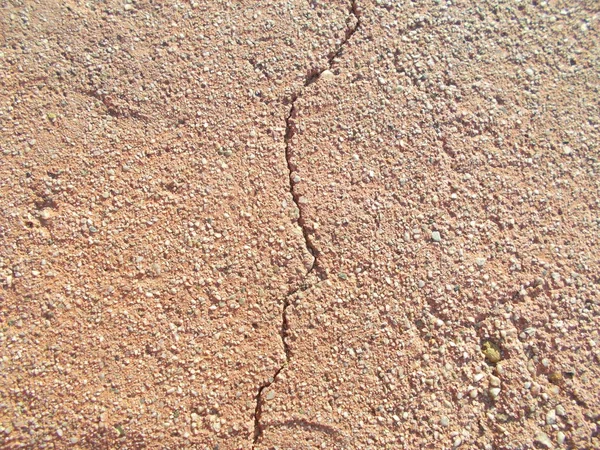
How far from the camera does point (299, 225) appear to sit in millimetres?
2219

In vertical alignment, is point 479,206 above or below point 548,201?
below

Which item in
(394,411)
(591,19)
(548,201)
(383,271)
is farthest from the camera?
(591,19)

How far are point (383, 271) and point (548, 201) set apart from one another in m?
0.83

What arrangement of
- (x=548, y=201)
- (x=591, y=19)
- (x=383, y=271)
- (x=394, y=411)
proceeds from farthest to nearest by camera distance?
(x=591, y=19) → (x=548, y=201) → (x=383, y=271) → (x=394, y=411)

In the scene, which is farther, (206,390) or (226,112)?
(226,112)

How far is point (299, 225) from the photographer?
2.22m

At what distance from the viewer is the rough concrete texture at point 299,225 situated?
6.61ft

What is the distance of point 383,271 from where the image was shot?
A: 85.0 inches

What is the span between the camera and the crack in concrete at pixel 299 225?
2027 millimetres

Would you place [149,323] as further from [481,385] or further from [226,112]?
[481,385]

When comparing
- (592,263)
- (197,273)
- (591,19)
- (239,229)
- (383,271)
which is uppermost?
(591,19)

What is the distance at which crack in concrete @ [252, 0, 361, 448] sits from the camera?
203cm

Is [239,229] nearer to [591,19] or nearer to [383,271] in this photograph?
[383,271]

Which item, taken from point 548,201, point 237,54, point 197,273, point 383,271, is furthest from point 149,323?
point 548,201
